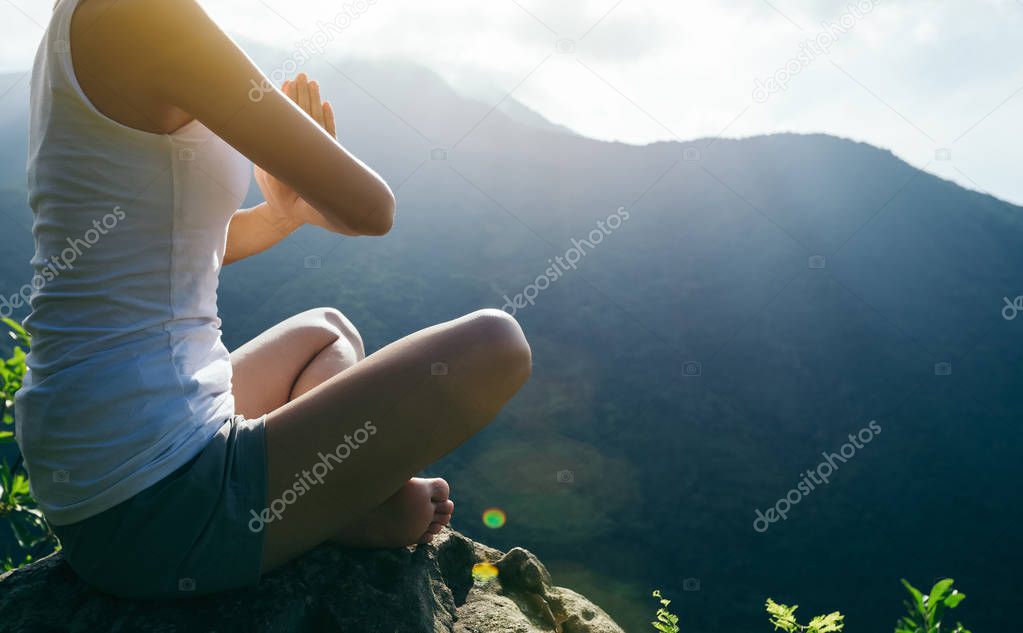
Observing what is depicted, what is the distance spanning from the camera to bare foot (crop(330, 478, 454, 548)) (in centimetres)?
158

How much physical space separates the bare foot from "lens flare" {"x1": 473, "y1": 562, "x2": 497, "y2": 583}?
57cm

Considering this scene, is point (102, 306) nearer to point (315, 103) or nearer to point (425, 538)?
point (315, 103)

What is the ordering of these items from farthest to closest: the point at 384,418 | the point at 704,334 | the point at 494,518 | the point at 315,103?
the point at 704,334 < the point at 494,518 < the point at 315,103 < the point at 384,418

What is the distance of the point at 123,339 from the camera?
47.9 inches

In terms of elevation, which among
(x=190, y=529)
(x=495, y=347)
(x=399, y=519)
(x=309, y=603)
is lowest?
(x=309, y=603)

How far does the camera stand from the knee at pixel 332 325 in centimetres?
193

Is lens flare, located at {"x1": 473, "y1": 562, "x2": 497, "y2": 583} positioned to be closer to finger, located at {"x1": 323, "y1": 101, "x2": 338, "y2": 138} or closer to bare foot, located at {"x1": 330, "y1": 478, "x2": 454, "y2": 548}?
bare foot, located at {"x1": 330, "y1": 478, "x2": 454, "y2": 548}

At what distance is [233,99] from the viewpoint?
3.98 ft

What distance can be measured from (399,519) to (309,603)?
0.86 ft

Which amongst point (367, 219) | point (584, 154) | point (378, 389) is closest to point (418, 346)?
point (378, 389)

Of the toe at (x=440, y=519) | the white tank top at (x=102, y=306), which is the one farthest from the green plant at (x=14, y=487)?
the toe at (x=440, y=519)

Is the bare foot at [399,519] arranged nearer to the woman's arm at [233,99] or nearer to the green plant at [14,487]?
the woman's arm at [233,99]

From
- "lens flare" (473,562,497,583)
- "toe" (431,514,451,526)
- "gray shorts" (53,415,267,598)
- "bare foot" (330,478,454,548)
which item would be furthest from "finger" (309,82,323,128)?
"lens flare" (473,562,497,583)

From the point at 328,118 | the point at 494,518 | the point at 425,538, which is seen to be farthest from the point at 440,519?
the point at 494,518
